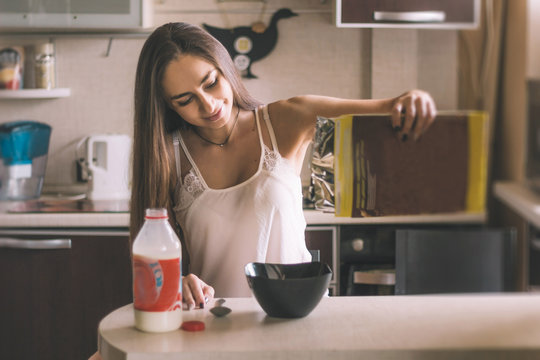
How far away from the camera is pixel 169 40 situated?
1.02 m

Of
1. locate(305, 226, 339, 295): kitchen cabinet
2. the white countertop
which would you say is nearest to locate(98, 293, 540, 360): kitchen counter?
the white countertop

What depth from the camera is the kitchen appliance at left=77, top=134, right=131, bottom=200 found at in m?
1.66

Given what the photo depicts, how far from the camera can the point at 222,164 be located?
3.76ft

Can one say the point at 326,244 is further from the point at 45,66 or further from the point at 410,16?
the point at 45,66

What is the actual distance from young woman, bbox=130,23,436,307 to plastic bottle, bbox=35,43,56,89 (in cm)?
40

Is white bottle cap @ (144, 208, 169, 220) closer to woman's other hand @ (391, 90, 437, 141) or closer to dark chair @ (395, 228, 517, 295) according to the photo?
woman's other hand @ (391, 90, 437, 141)

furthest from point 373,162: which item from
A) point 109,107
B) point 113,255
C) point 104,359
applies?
point 113,255

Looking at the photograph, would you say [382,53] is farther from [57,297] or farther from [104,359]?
[57,297]

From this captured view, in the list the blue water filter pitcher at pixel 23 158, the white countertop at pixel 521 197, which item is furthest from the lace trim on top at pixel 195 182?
the blue water filter pitcher at pixel 23 158

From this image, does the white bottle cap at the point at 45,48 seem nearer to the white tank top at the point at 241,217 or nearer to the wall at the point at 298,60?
the wall at the point at 298,60

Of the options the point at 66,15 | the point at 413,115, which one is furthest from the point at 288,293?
the point at 66,15

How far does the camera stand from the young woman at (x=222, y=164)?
1047 mm

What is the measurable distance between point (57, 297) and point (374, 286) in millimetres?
833

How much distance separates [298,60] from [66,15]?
19.0 inches
